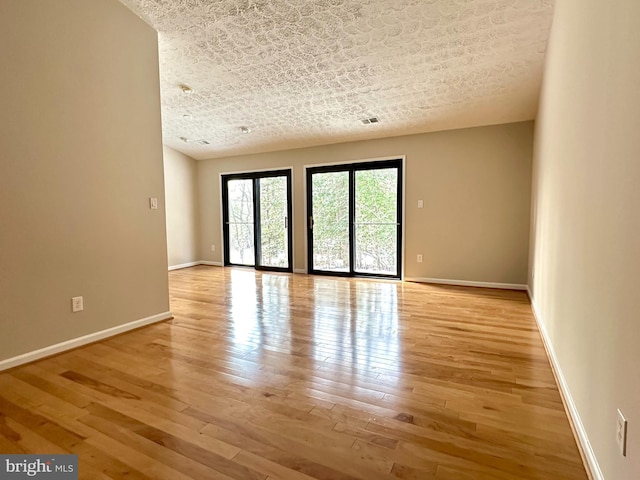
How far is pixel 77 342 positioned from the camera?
8.57ft

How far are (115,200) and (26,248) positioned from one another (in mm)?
734

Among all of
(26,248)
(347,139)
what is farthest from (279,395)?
(347,139)

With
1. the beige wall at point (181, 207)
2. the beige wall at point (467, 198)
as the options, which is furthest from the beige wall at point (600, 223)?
the beige wall at point (181, 207)

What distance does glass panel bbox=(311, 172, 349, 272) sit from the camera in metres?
5.63

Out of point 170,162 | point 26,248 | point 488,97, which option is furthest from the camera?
point 170,162

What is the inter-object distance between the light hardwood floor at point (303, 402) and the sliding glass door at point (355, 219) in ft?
7.40

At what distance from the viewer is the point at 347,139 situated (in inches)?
212

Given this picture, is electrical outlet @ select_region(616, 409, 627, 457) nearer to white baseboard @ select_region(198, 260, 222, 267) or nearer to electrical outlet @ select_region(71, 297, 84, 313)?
electrical outlet @ select_region(71, 297, 84, 313)

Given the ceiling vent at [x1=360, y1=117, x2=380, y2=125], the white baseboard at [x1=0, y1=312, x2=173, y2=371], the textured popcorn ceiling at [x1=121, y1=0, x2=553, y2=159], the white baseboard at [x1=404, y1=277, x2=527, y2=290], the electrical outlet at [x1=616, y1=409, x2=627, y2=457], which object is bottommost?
the white baseboard at [x1=0, y1=312, x2=173, y2=371]

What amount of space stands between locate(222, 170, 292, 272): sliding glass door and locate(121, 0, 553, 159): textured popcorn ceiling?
1.43 metres

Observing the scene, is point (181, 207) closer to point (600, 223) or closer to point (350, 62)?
point (350, 62)

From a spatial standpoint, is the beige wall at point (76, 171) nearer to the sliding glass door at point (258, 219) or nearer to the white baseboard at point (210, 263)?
the sliding glass door at point (258, 219)

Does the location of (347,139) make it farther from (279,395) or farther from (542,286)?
(279,395)

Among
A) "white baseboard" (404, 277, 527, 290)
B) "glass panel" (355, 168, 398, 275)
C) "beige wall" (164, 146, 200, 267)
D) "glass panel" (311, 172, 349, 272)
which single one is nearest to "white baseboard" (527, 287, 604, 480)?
"white baseboard" (404, 277, 527, 290)
